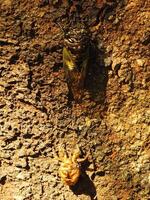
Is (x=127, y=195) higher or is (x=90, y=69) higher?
(x=90, y=69)

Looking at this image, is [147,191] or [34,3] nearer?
[34,3]

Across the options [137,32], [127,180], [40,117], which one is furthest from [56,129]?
[137,32]

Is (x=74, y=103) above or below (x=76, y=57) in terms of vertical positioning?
below

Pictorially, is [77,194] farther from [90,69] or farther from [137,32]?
[137,32]
